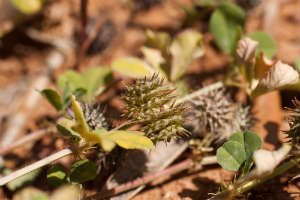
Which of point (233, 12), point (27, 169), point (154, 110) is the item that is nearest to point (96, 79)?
point (154, 110)

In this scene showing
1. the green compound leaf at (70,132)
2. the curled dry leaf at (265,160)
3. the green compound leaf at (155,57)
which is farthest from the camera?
the green compound leaf at (155,57)

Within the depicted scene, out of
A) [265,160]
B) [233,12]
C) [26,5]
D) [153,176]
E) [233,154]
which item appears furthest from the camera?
[26,5]

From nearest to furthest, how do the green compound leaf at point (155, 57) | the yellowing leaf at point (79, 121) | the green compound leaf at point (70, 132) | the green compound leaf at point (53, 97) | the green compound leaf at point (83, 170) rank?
the yellowing leaf at point (79, 121) → the green compound leaf at point (70, 132) → the green compound leaf at point (83, 170) → the green compound leaf at point (53, 97) → the green compound leaf at point (155, 57)

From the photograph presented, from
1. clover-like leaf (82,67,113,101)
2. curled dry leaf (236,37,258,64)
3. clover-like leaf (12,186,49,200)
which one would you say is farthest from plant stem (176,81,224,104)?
clover-like leaf (12,186,49,200)

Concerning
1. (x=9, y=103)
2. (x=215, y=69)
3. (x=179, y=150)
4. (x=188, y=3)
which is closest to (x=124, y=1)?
(x=188, y=3)

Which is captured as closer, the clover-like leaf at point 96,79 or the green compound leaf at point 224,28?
the clover-like leaf at point 96,79

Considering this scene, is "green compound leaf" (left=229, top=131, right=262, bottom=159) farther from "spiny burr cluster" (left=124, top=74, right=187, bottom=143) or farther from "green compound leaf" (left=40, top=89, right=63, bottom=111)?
"green compound leaf" (left=40, top=89, right=63, bottom=111)

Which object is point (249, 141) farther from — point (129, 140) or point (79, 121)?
point (79, 121)

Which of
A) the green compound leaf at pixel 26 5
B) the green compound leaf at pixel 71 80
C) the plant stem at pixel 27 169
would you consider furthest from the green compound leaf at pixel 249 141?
the green compound leaf at pixel 26 5

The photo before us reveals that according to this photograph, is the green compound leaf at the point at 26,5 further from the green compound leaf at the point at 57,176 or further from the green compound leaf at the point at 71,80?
the green compound leaf at the point at 57,176
